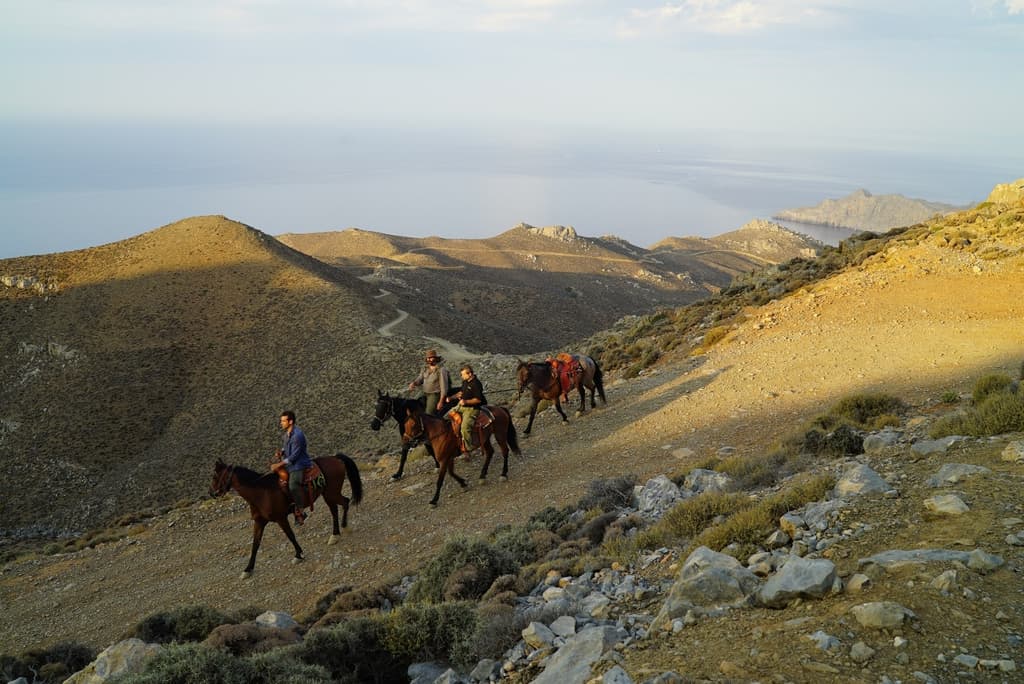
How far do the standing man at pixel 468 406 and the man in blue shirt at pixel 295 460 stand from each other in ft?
10.2

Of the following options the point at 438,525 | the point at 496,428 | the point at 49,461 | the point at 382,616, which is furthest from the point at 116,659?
the point at 49,461

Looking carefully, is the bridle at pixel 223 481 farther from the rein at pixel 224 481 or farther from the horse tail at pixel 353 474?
the horse tail at pixel 353 474

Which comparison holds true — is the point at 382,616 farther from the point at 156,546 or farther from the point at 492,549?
the point at 156,546

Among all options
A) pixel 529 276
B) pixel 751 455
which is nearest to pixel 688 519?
pixel 751 455

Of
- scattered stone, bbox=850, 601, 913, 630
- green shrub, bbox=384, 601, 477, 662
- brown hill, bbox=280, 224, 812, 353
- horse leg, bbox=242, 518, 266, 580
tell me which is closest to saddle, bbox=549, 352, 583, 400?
horse leg, bbox=242, 518, 266, 580

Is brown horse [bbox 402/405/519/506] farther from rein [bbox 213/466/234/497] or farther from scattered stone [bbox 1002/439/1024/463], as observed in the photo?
scattered stone [bbox 1002/439/1024/463]

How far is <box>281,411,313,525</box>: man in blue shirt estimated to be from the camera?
11.3 m

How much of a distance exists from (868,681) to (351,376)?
98.6 feet

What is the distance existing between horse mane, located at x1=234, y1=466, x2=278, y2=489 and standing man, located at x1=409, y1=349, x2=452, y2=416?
148 inches

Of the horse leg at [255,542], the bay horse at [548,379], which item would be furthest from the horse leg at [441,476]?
the horse leg at [255,542]

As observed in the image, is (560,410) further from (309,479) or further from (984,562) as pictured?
(984,562)

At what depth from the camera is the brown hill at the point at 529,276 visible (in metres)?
52.3

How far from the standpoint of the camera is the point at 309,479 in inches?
456

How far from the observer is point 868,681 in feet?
12.9
